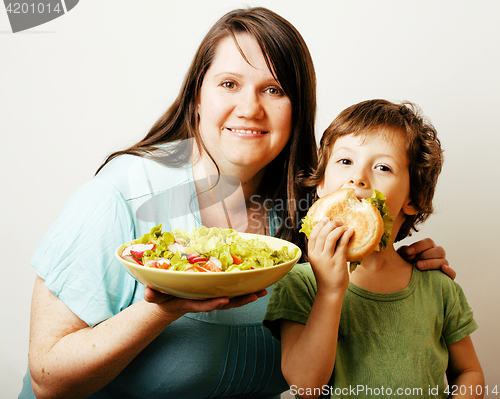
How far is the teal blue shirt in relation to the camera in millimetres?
1090

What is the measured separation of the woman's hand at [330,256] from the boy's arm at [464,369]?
1.79ft

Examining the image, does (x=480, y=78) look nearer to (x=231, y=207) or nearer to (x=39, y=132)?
(x=231, y=207)

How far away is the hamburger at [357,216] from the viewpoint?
1001 mm

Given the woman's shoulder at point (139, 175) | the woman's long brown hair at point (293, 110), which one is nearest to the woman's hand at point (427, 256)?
the woman's long brown hair at point (293, 110)

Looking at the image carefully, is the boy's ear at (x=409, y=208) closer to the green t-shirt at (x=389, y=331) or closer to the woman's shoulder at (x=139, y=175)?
the green t-shirt at (x=389, y=331)

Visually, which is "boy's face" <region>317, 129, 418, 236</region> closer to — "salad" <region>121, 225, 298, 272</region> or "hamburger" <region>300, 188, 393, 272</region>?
"hamburger" <region>300, 188, 393, 272</region>

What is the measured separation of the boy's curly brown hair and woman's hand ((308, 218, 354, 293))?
0.37m

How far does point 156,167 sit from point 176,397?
0.68 metres

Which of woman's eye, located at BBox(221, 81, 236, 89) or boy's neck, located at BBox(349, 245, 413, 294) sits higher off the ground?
woman's eye, located at BBox(221, 81, 236, 89)

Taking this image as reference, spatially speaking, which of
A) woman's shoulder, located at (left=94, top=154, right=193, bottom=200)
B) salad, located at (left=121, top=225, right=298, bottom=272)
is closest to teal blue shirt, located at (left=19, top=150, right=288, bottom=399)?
woman's shoulder, located at (left=94, top=154, right=193, bottom=200)

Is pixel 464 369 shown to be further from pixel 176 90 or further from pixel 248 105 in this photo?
pixel 176 90

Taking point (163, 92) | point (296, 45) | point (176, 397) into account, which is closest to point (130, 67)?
point (163, 92)

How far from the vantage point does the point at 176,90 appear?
1.73 meters

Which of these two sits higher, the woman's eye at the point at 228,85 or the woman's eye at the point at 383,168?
the woman's eye at the point at 228,85
